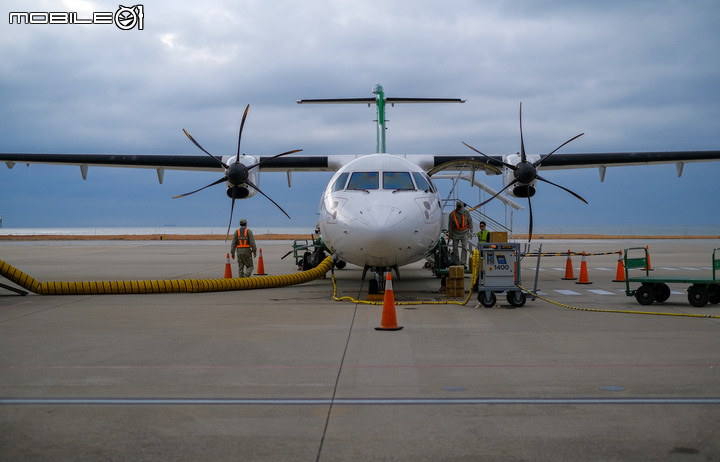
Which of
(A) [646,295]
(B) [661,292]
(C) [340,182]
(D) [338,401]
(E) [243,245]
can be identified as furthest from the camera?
(E) [243,245]

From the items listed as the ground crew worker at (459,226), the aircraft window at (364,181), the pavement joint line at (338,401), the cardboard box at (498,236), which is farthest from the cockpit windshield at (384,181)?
the pavement joint line at (338,401)

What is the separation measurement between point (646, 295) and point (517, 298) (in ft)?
7.48

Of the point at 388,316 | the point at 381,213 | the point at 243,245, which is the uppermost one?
the point at 381,213

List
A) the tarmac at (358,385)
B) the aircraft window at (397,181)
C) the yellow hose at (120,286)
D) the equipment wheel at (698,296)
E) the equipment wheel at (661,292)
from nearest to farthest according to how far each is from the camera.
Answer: the tarmac at (358,385) → the equipment wheel at (698,296) → the equipment wheel at (661,292) → the aircraft window at (397,181) → the yellow hose at (120,286)

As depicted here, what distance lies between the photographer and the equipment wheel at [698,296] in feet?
34.0

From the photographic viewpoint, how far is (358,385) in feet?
18.1

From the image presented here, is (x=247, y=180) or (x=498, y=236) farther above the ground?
(x=247, y=180)

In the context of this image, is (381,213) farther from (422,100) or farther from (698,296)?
(422,100)

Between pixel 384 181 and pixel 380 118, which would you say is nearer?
pixel 384 181

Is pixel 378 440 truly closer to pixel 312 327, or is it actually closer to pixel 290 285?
Answer: pixel 312 327

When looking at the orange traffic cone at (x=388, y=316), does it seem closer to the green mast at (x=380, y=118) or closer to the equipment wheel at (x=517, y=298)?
the equipment wheel at (x=517, y=298)

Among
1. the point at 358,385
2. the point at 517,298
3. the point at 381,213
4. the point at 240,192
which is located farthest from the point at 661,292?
the point at 240,192

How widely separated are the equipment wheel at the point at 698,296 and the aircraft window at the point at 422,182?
525 cm

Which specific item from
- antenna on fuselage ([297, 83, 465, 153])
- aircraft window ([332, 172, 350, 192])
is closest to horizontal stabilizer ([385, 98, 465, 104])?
antenna on fuselage ([297, 83, 465, 153])
